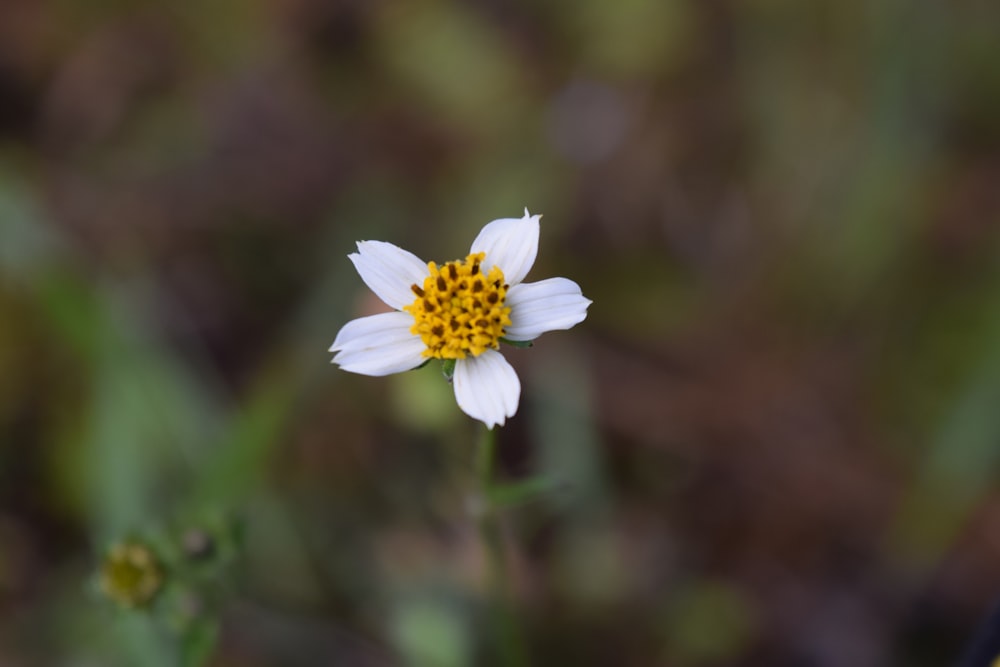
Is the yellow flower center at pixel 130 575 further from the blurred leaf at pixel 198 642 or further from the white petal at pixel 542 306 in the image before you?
the white petal at pixel 542 306

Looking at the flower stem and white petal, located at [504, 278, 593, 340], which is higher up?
white petal, located at [504, 278, 593, 340]

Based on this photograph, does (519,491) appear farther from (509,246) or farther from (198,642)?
(198,642)

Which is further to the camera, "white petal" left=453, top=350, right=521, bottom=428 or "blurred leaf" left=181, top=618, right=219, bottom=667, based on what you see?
"blurred leaf" left=181, top=618, right=219, bottom=667

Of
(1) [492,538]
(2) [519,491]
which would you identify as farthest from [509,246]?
(1) [492,538]

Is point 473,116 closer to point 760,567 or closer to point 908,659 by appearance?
point 760,567

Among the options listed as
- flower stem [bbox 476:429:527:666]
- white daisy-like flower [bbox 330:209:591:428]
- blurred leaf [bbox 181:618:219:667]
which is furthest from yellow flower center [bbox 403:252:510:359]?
blurred leaf [bbox 181:618:219:667]

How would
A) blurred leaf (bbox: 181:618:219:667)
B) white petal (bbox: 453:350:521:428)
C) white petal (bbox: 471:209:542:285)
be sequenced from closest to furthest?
white petal (bbox: 453:350:521:428) → white petal (bbox: 471:209:542:285) → blurred leaf (bbox: 181:618:219:667)

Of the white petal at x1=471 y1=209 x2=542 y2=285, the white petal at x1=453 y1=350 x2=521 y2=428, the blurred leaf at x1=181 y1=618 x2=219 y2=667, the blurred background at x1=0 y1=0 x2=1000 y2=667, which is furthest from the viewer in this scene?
the blurred background at x1=0 y1=0 x2=1000 y2=667

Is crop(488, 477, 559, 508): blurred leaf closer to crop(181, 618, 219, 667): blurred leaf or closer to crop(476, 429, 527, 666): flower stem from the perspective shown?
crop(476, 429, 527, 666): flower stem

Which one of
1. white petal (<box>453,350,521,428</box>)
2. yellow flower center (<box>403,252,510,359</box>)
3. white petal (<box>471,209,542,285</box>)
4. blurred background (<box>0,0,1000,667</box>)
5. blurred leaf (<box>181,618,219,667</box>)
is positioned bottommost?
blurred leaf (<box>181,618,219,667</box>)
